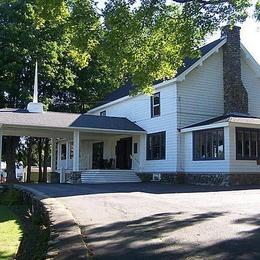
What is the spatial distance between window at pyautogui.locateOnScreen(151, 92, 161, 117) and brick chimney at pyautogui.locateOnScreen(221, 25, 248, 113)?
401 centimetres

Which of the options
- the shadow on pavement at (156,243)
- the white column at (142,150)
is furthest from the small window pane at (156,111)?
the shadow on pavement at (156,243)

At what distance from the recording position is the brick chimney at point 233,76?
2770 cm

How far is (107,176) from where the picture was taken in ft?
93.4

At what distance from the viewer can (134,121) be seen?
3183 centimetres

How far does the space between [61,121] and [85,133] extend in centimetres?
248

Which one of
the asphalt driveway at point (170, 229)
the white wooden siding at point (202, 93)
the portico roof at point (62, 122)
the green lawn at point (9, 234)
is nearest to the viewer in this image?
the asphalt driveway at point (170, 229)

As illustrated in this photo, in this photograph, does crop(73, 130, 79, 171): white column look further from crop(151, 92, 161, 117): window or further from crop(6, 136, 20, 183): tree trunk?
crop(6, 136, 20, 183): tree trunk

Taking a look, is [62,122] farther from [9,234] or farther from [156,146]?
[9,234]

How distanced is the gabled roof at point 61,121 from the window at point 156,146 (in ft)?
3.54

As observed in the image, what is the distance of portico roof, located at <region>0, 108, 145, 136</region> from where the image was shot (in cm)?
2705

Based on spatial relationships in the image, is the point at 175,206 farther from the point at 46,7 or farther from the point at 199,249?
the point at 46,7

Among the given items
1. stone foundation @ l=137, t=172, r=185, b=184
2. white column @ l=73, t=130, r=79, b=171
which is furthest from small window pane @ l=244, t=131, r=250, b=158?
white column @ l=73, t=130, r=79, b=171

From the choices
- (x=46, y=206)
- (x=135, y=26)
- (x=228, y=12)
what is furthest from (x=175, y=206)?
(x=228, y=12)

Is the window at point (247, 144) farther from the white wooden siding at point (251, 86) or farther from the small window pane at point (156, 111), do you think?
the small window pane at point (156, 111)
